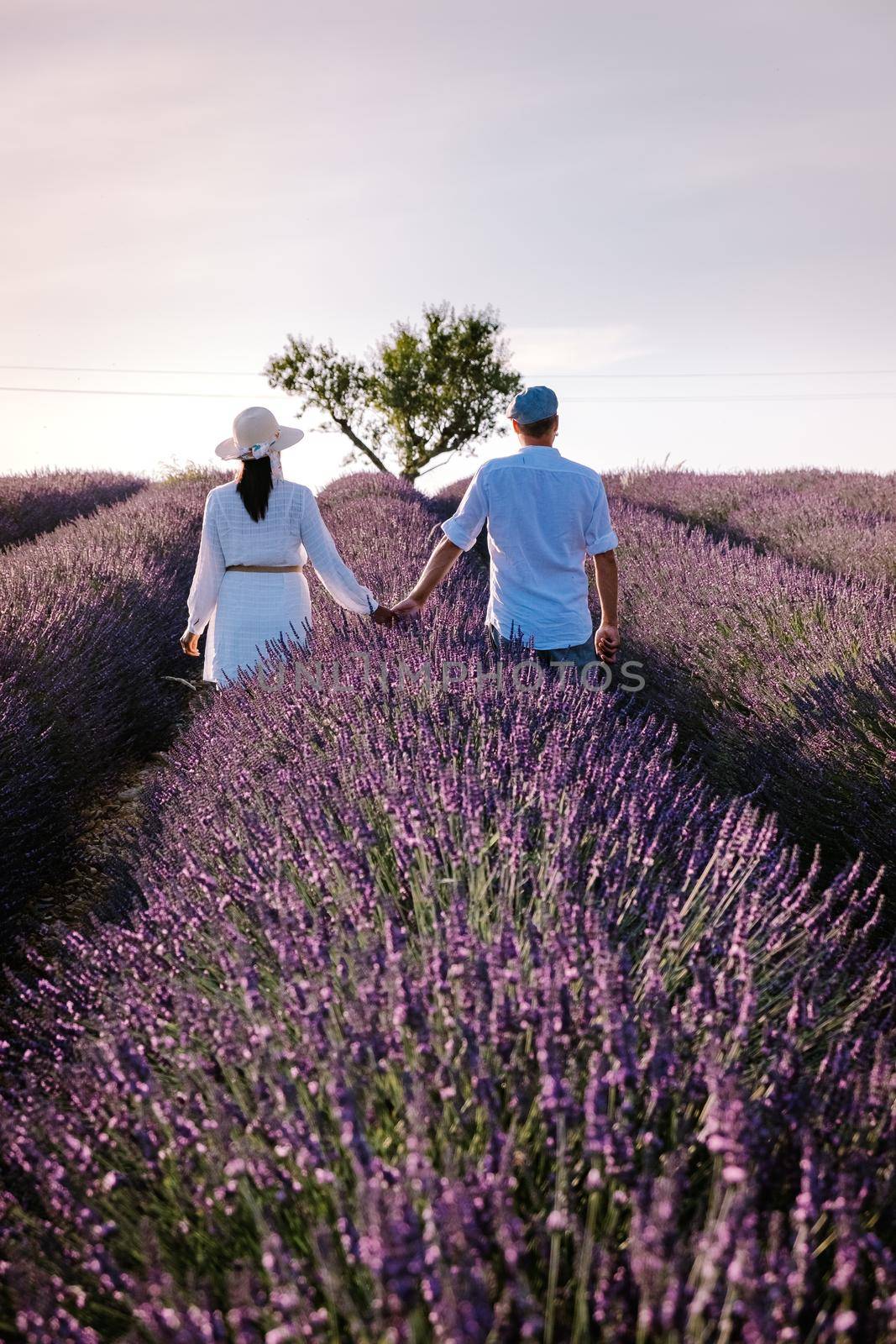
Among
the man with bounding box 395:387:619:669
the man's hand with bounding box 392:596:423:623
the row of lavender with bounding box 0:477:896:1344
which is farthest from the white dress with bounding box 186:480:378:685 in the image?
the row of lavender with bounding box 0:477:896:1344

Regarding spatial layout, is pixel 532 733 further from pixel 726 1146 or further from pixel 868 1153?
pixel 726 1146

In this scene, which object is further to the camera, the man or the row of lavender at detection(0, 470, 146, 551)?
the row of lavender at detection(0, 470, 146, 551)

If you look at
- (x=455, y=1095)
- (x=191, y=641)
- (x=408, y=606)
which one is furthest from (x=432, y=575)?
(x=455, y=1095)

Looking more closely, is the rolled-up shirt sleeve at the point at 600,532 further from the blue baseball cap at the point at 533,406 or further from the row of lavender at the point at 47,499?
the row of lavender at the point at 47,499

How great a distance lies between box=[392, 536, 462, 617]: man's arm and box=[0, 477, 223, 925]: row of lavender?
140 cm

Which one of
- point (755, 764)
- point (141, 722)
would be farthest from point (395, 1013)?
point (141, 722)

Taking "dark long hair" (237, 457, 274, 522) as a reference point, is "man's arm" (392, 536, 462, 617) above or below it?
below

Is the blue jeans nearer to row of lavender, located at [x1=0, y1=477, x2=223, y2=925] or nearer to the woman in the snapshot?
the woman

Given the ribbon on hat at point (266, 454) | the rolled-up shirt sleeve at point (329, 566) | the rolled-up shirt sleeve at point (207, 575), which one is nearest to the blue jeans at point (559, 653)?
the rolled-up shirt sleeve at point (329, 566)

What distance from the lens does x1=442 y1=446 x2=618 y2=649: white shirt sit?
3.27m

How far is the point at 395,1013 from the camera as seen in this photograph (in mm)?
1355

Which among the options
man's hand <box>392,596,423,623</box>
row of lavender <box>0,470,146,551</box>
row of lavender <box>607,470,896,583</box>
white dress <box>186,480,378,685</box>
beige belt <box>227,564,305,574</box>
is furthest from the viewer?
row of lavender <box>0,470,146,551</box>

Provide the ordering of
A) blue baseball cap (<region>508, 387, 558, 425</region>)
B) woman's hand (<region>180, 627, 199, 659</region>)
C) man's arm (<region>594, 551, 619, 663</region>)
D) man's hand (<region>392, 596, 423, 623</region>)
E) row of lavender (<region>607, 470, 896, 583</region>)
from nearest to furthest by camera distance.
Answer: blue baseball cap (<region>508, 387, 558, 425</region>) → man's arm (<region>594, 551, 619, 663</region>) → man's hand (<region>392, 596, 423, 623</region>) → woman's hand (<region>180, 627, 199, 659</region>) → row of lavender (<region>607, 470, 896, 583</region>)

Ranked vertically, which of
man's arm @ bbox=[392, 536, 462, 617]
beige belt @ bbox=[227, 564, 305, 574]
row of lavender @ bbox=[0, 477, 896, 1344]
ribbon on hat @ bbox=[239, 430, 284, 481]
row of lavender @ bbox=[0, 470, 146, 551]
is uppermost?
row of lavender @ bbox=[0, 470, 146, 551]
